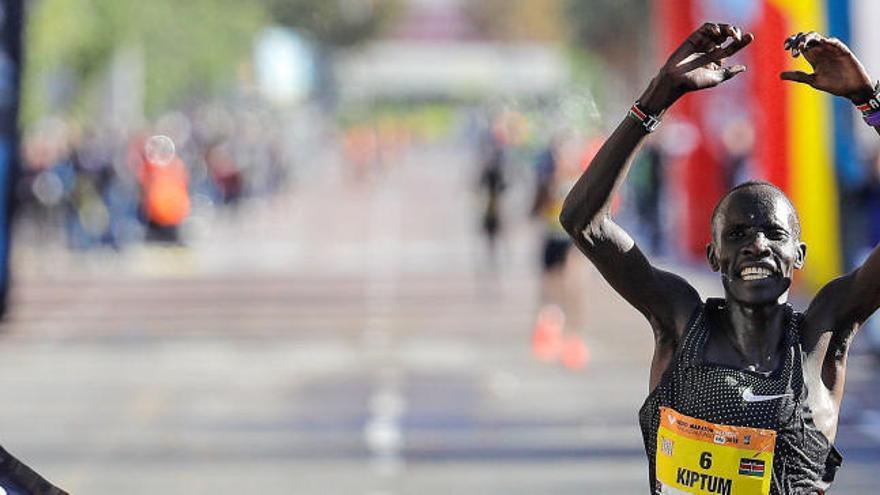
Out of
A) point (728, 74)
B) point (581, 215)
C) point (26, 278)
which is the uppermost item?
point (728, 74)

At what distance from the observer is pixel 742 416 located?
424 cm

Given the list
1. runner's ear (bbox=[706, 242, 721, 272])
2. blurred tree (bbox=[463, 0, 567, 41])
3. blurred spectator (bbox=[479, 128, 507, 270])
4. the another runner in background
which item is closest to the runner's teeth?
runner's ear (bbox=[706, 242, 721, 272])

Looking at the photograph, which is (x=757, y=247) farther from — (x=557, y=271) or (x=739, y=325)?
(x=557, y=271)

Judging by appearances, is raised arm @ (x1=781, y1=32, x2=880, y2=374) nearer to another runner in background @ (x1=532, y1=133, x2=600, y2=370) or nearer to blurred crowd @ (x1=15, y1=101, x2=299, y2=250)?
another runner in background @ (x1=532, y1=133, x2=600, y2=370)

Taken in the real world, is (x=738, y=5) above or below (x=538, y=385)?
above

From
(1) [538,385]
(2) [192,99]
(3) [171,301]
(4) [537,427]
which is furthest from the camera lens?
(2) [192,99]

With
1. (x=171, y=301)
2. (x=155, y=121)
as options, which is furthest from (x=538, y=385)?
(x=155, y=121)

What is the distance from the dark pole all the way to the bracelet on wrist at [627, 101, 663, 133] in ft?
55.7

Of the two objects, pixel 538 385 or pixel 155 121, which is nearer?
pixel 538 385

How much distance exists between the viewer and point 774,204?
167 inches

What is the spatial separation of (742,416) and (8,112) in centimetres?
1774

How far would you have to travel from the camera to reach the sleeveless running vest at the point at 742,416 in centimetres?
423

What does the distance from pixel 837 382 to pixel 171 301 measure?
1980 centimetres

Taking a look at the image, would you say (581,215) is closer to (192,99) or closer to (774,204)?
(774,204)
